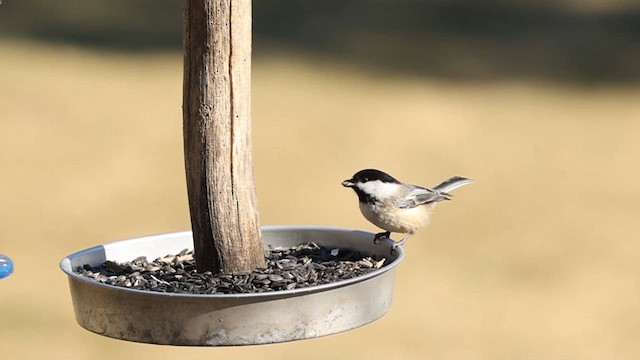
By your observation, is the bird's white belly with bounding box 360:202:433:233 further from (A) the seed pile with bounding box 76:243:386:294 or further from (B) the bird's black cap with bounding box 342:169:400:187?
(A) the seed pile with bounding box 76:243:386:294

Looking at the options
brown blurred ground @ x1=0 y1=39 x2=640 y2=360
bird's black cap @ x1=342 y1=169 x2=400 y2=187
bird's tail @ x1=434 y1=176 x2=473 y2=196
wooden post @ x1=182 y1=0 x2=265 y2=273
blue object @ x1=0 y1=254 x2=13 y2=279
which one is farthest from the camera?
brown blurred ground @ x1=0 y1=39 x2=640 y2=360

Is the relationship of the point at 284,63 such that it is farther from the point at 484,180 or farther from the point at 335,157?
the point at 484,180

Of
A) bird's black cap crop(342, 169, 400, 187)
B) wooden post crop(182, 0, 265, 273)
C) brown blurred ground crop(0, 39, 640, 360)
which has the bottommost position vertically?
brown blurred ground crop(0, 39, 640, 360)

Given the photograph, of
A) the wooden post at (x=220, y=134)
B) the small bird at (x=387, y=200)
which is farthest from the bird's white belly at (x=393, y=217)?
the wooden post at (x=220, y=134)

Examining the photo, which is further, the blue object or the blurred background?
the blurred background

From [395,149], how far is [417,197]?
5.15 m

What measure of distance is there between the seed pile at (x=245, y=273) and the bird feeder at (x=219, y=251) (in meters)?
0.03

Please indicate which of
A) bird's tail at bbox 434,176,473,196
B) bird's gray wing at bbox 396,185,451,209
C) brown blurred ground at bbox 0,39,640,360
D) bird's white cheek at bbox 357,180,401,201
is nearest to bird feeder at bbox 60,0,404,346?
bird's white cheek at bbox 357,180,401,201

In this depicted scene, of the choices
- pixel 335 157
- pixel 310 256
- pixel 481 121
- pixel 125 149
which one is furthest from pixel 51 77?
pixel 310 256

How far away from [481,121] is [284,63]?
230 cm

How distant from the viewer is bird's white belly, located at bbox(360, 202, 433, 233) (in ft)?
11.4

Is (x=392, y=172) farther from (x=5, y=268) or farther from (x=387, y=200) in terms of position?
(x=5, y=268)

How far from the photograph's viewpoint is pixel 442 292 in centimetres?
665

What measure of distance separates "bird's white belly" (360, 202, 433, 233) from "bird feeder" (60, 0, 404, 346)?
21.9 inches
